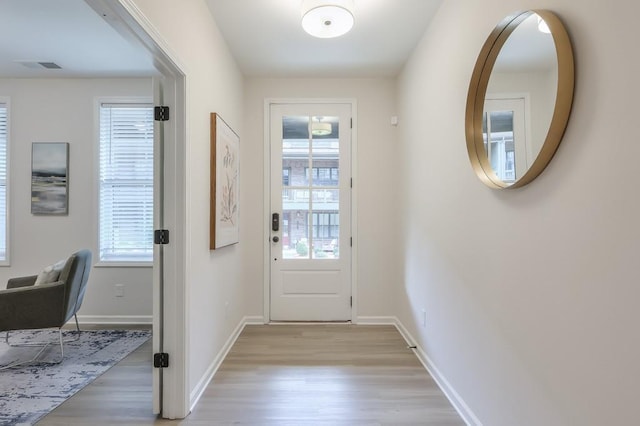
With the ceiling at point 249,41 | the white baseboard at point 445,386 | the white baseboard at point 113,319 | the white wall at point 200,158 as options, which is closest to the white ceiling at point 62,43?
the ceiling at point 249,41

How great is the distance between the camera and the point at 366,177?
3596mm

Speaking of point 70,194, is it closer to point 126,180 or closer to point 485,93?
point 126,180

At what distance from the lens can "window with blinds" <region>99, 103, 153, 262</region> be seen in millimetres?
3637

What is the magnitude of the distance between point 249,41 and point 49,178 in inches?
103

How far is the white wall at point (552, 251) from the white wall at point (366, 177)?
1.26 metres

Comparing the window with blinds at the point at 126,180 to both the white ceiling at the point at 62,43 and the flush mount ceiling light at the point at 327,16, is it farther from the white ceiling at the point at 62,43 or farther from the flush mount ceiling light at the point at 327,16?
the flush mount ceiling light at the point at 327,16

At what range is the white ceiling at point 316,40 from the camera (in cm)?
238

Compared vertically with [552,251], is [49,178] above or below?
above

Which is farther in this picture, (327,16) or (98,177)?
(98,177)

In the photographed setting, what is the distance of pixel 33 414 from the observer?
196 centimetres

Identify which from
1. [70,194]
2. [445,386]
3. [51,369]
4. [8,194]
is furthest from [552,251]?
[8,194]

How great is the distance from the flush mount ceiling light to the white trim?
2.42 meters

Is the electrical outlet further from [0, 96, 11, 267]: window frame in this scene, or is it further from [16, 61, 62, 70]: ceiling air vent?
[16, 61, 62, 70]: ceiling air vent

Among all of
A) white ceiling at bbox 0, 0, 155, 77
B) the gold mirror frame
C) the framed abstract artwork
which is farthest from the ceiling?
the gold mirror frame
